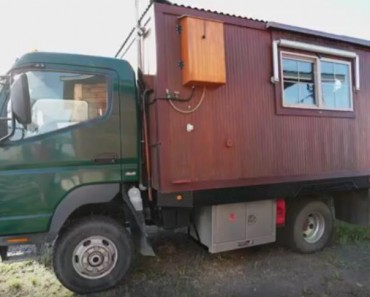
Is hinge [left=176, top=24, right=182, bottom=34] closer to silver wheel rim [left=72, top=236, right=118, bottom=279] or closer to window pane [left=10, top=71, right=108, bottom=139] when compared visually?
window pane [left=10, top=71, right=108, bottom=139]

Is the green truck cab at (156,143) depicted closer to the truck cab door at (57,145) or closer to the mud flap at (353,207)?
the truck cab door at (57,145)

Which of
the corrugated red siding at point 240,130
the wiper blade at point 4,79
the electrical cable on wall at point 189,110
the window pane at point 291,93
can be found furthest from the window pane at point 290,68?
the wiper blade at point 4,79

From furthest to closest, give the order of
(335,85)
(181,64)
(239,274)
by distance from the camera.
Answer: (335,85), (239,274), (181,64)

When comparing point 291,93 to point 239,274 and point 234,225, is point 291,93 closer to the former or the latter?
point 234,225

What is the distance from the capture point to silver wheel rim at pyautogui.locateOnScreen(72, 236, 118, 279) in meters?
3.89

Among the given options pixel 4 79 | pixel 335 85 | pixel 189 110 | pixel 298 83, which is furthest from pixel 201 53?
pixel 335 85

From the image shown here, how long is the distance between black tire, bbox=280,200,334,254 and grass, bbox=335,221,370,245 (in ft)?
1.53

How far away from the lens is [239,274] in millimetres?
4434

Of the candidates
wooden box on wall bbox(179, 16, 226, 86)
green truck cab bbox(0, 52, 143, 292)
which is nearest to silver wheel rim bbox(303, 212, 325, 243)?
wooden box on wall bbox(179, 16, 226, 86)

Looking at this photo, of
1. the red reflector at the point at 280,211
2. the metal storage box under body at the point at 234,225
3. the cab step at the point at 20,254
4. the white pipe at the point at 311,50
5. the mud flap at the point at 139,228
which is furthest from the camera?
the red reflector at the point at 280,211

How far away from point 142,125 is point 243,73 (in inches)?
56.3

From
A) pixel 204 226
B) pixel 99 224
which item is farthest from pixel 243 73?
pixel 99 224

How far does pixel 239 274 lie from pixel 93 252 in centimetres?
181

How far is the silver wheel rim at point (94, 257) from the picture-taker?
389 cm
